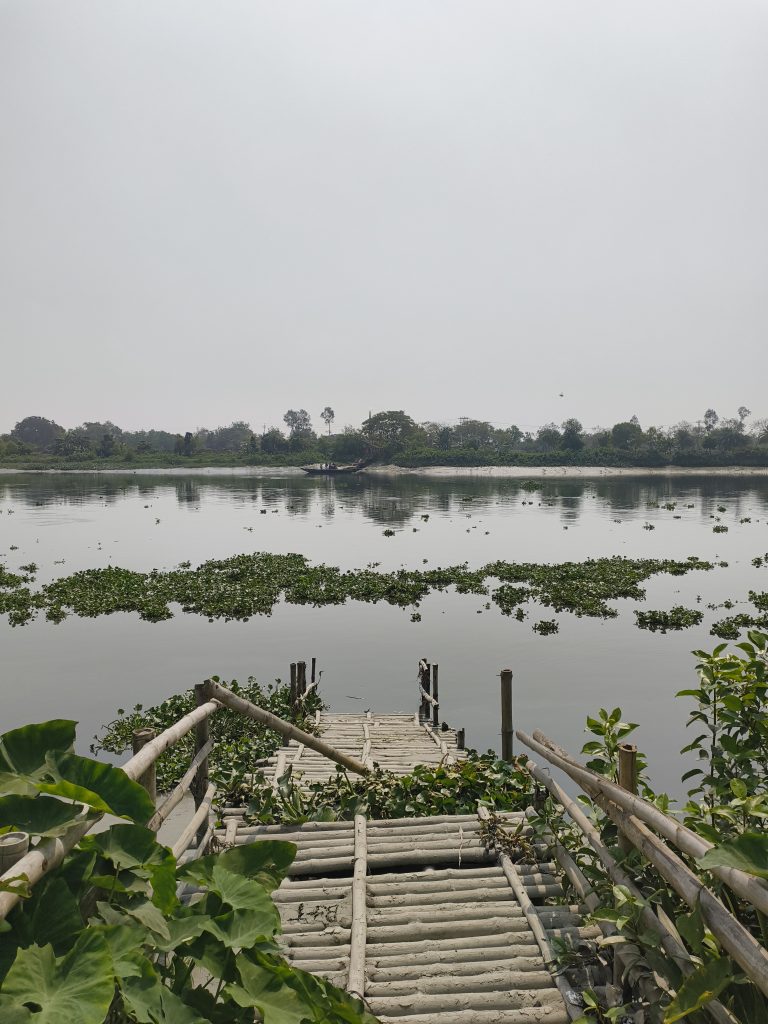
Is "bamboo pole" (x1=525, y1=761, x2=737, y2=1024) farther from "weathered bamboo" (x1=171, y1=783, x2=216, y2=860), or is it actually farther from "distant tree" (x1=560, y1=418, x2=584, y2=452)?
"distant tree" (x1=560, y1=418, x2=584, y2=452)

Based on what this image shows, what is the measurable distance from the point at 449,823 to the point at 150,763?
2.73 metres

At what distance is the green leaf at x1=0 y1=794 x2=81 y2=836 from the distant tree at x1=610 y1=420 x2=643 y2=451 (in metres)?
117

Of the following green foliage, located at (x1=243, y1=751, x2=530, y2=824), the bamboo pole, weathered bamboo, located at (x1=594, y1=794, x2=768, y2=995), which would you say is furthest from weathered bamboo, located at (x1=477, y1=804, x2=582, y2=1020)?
weathered bamboo, located at (x1=594, y1=794, x2=768, y2=995)

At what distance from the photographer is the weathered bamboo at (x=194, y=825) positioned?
4.01 m

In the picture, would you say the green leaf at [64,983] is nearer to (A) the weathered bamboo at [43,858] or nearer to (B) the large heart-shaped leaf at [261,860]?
(A) the weathered bamboo at [43,858]

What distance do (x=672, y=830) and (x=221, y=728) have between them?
10114mm

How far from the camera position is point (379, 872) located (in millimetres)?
4898

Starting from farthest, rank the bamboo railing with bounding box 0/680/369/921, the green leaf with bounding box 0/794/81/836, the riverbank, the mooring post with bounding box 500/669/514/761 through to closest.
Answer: the riverbank → the mooring post with bounding box 500/669/514/761 → the green leaf with bounding box 0/794/81/836 → the bamboo railing with bounding box 0/680/369/921

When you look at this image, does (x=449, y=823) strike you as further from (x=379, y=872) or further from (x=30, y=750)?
(x=30, y=750)

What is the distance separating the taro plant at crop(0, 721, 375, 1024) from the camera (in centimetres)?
185

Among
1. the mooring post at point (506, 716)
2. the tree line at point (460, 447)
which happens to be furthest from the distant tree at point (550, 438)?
the mooring post at point (506, 716)

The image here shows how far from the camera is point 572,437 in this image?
11612cm

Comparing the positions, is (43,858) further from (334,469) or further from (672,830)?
(334,469)

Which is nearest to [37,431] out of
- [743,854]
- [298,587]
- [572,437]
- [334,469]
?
[334,469]
